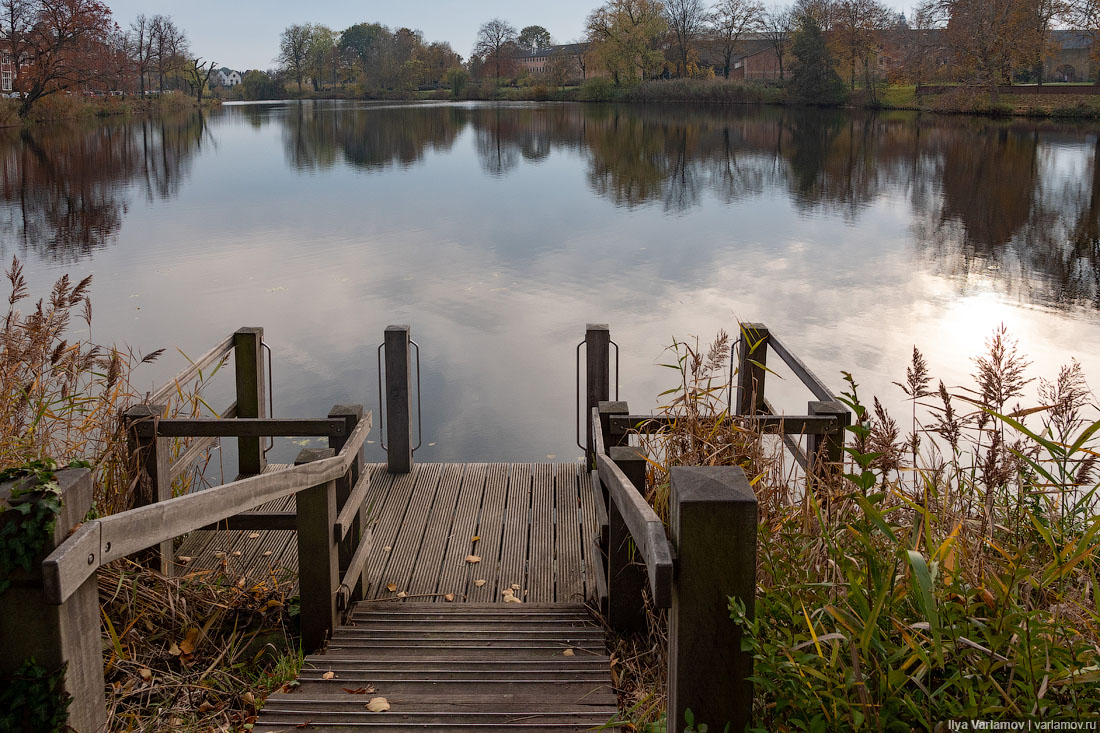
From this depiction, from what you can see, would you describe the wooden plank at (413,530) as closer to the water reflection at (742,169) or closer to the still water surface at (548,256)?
the still water surface at (548,256)

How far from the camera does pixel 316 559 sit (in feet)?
12.4

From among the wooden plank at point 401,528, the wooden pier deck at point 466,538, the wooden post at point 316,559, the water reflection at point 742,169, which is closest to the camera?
the wooden post at point 316,559

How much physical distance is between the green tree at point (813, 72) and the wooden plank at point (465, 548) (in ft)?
197

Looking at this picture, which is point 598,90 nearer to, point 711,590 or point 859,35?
point 859,35

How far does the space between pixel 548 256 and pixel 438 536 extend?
12830 mm

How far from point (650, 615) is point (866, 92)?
218ft

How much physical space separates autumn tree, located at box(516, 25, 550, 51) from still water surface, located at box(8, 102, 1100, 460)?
10202cm

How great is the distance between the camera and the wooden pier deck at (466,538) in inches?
197

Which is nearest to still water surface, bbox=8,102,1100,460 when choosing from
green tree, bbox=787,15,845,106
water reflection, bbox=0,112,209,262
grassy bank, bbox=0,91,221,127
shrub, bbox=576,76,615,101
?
water reflection, bbox=0,112,209,262

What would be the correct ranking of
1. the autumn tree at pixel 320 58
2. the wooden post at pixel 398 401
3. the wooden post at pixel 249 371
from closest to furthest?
1. the wooden post at pixel 249 371
2. the wooden post at pixel 398 401
3. the autumn tree at pixel 320 58

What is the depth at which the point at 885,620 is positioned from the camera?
95.2 inches

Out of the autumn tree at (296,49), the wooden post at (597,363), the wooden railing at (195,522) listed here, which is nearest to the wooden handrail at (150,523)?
the wooden railing at (195,522)

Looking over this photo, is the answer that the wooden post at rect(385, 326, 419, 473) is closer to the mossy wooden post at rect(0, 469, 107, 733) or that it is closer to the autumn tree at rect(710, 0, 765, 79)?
the mossy wooden post at rect(0, 469, 107, 733)

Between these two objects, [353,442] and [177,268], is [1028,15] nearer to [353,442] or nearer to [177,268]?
[177,268]
